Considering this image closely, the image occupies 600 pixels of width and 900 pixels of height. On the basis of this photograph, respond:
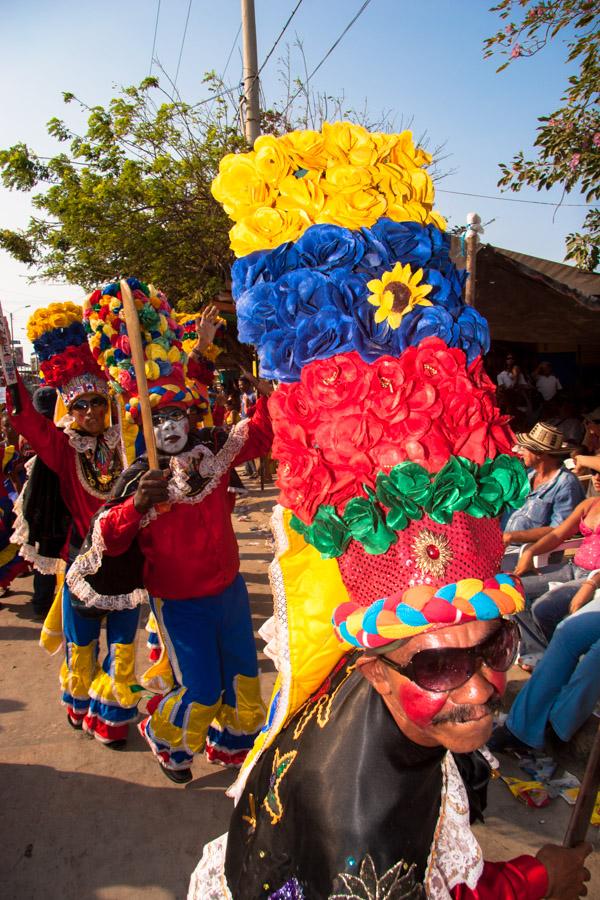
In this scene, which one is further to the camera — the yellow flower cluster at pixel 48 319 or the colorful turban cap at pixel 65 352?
the yellow flower cluster at pixel 48 319

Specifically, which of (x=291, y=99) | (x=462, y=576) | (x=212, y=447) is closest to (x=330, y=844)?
(x=462, y=576)

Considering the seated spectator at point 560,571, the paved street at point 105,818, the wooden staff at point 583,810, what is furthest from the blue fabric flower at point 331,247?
the seated spectator at point 560,571

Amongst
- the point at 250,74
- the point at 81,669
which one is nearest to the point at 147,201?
the point at 250,74

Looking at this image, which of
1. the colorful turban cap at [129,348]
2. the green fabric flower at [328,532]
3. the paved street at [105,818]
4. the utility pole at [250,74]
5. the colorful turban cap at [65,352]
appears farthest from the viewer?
the utility pole at [250,74]

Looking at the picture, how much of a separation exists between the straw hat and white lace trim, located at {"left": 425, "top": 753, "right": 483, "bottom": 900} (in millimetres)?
3487

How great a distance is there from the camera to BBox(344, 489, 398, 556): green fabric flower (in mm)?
1398

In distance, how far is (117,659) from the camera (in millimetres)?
3930

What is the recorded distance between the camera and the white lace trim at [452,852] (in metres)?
1.55

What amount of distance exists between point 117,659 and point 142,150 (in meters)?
10.1

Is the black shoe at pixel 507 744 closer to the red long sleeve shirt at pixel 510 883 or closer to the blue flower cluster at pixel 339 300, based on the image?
the red long sleeve shirt at pixel 510 883

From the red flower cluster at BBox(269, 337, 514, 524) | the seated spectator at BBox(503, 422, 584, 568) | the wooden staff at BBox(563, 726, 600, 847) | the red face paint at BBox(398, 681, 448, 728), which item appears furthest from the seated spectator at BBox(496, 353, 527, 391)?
the red face paint at BBox(398, 681, 448, 728)

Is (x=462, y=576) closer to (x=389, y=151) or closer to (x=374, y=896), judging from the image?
(x=374, y=896)

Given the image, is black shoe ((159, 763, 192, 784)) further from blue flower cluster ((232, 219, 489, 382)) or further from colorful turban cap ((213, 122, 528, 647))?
blue flower cluster ((232, 219, 489, 382))

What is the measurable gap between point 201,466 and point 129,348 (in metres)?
0.74
